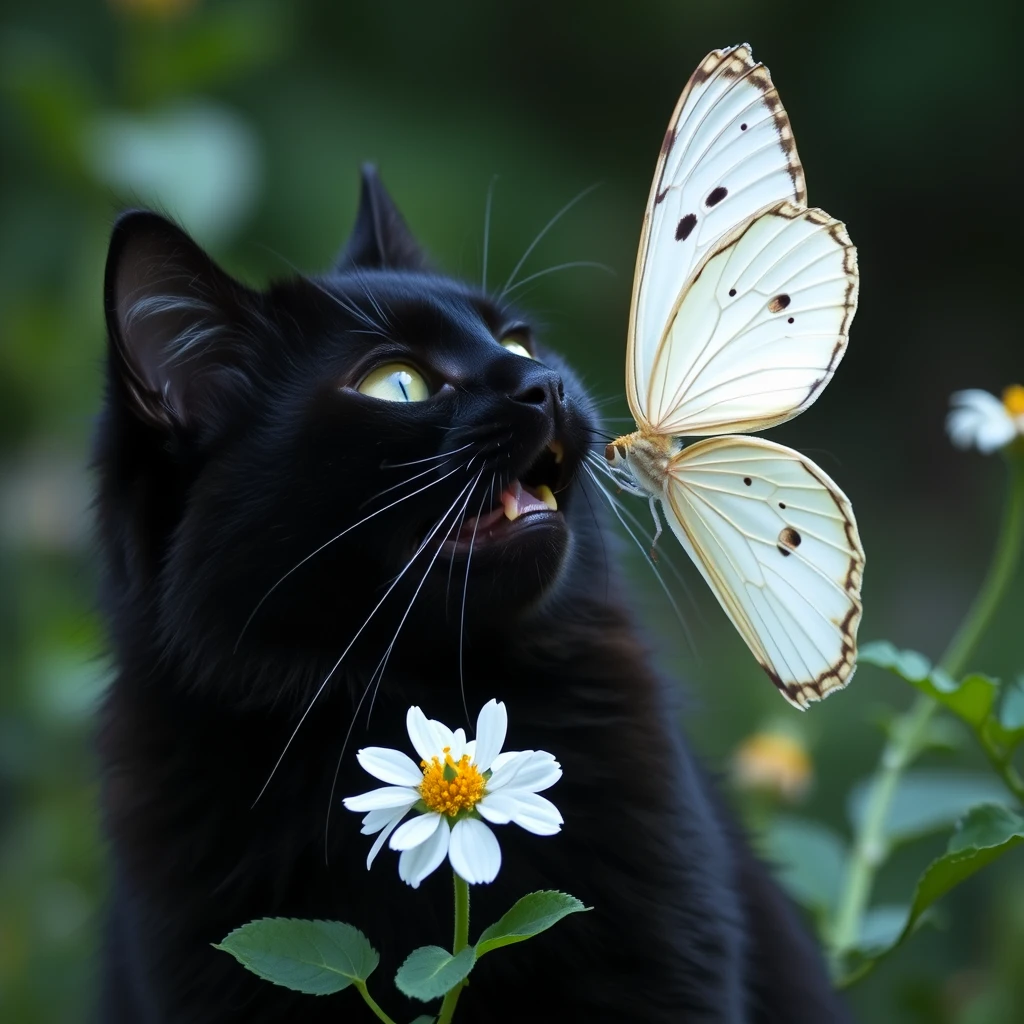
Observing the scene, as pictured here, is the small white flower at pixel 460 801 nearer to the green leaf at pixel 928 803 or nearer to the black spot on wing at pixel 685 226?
the black spot on wing at pixel 685 226

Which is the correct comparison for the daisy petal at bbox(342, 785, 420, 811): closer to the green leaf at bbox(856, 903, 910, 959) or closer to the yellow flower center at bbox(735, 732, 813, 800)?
the green leaf at bbox(856, 903, 910, 959)

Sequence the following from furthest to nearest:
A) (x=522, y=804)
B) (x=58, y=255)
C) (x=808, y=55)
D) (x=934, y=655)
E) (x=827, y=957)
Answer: (x=808, y=55), (x=58, y=255), (x=934, y=655), (x=827, y=957), (x=522, y=804)

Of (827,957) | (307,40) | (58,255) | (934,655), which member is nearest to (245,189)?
(58,255)

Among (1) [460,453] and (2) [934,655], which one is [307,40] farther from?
(1) [460,453]

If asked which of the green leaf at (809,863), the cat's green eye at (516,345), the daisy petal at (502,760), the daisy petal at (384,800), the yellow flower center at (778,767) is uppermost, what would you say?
the cat's green eye at (516,345)

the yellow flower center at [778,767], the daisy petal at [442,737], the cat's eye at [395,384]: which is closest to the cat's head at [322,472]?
the cat's eye at [395,384]

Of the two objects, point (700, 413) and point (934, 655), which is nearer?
point (700, 413)
